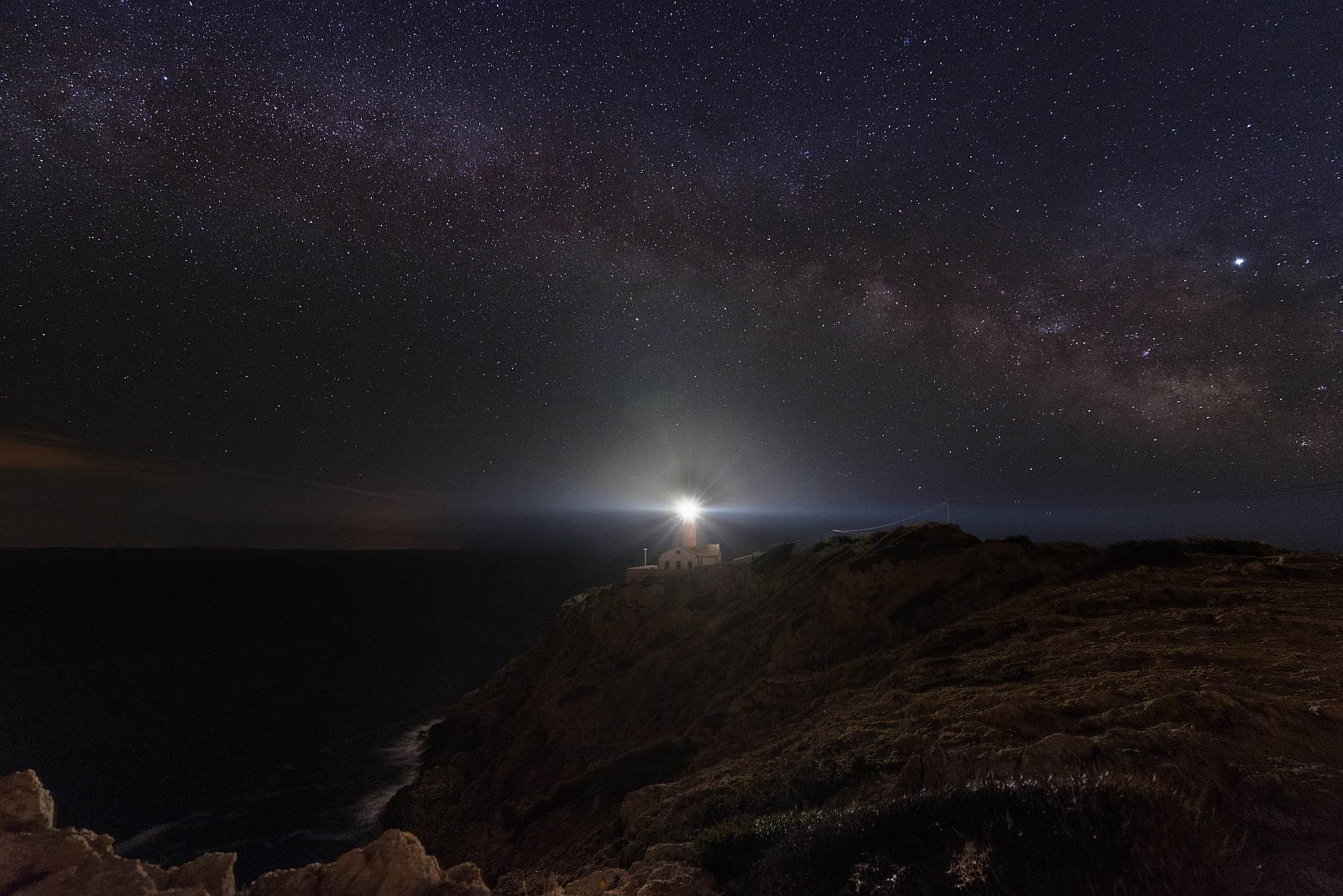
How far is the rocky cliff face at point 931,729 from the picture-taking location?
4977 millimetres

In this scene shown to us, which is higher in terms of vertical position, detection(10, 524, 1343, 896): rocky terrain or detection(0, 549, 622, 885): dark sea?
detection(10, 524, 1343, 896): rocky terrain

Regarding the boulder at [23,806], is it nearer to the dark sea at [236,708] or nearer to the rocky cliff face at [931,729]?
the rocky cliff face at [931,729]

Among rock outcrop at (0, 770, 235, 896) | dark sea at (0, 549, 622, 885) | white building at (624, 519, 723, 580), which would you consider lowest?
dark sea at (0, 549, 622, 885)

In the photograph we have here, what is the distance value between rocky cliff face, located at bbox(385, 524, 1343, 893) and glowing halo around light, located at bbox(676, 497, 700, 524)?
20.7 metres

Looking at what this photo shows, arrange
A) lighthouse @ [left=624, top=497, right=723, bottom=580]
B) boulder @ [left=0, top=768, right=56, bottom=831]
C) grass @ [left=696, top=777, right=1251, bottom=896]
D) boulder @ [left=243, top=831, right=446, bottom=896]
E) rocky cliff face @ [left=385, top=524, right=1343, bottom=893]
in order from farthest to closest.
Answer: lighthouse @ [left=624, top=497, right=723, bottom=580] → boulder @ [left=243, top=831, right=446, bottom=896] → boulder @ [left=0, top=768, right=56, bottom=831] → rocky cliff face @ [left=385, top=524, right=1343, bottom=893] → grass @ [left=696, top=777, right=1251, bottom=896]

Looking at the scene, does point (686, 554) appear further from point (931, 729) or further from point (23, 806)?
point (23, 806)

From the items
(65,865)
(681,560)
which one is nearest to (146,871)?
(65,865)

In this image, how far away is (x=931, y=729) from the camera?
11.4m

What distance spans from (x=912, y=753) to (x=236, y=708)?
60.0 metres

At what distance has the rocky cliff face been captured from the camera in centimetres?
498

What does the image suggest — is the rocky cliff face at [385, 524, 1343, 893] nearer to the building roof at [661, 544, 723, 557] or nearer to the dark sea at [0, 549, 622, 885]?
the dark sea at [0, 549, 622, 885]

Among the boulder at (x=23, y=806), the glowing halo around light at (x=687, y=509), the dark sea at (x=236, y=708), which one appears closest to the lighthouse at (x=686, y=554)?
the glowing halo around light at (x=687, y=509)

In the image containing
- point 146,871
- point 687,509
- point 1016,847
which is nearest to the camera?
point 1016,847

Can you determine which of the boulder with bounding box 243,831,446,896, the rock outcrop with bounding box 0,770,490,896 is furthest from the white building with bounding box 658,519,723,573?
the rock outcrop with bounding box 0,770,490,896
